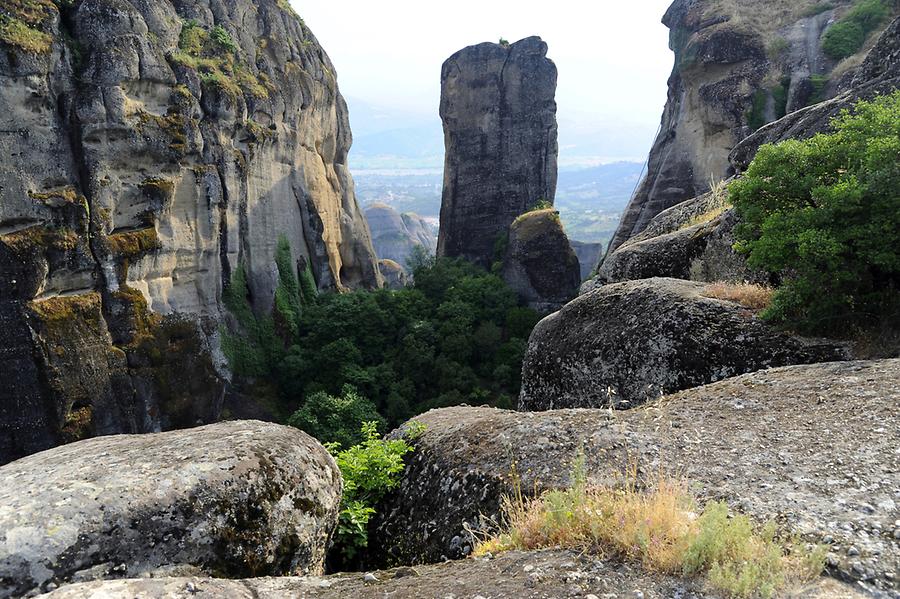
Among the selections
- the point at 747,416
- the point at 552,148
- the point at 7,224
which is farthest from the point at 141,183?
the point at 552,148

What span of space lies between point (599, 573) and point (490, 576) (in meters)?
0.70

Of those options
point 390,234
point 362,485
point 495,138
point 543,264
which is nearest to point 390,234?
point 390,234

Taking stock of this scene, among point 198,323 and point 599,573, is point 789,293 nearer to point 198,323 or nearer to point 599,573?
point 599,573

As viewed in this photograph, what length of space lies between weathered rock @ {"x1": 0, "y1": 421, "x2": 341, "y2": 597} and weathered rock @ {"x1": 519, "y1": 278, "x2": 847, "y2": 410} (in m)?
3.61

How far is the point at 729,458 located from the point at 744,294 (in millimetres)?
4632

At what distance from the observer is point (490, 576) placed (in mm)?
3678

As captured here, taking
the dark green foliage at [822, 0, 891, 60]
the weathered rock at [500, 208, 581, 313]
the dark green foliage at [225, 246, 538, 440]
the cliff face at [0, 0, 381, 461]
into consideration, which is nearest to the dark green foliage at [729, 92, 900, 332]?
the dark green foliage at [225, 246, 538, 440]

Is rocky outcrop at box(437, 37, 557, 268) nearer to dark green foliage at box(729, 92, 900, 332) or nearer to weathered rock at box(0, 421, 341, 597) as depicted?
dark green foliage at box(729, 92, 900, 332)

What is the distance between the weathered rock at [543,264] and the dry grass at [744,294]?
29.8 m

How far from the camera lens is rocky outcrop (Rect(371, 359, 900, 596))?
3746 millimetres

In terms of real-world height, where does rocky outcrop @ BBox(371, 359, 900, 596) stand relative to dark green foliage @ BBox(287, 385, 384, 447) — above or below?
above

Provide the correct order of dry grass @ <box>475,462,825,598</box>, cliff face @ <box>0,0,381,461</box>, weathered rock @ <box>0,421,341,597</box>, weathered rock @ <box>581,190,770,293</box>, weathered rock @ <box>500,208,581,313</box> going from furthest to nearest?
1. weathered rock @ <box>500,208,581,313</box>
2. cliff face @ <box>0,0,381,461</box>
3. weathered rock @ <box>581,190,770,293</box>
4. weathered rock @ <box>0,421,341,597</box>
5. dry grass @ <box>475,462,825,598</box>

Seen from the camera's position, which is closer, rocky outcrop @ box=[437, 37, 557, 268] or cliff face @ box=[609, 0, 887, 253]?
cliff face @ box=[609, 0, 887, 253]

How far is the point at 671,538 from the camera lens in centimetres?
350
